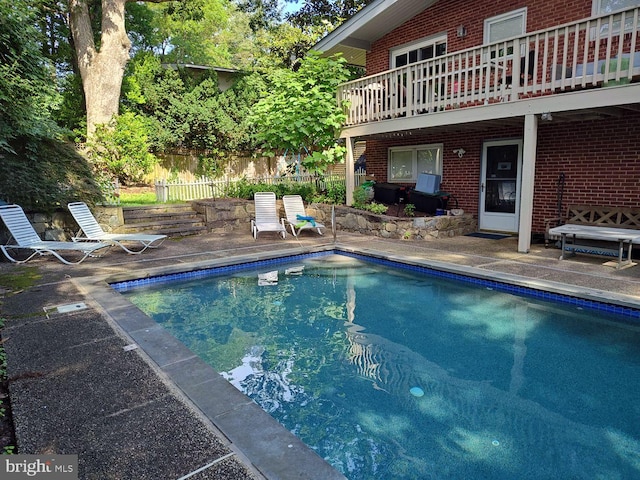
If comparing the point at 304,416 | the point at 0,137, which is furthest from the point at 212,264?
the point at 304,416

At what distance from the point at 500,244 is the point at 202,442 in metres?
7.69

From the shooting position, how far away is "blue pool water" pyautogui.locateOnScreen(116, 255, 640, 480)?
271 centimetres

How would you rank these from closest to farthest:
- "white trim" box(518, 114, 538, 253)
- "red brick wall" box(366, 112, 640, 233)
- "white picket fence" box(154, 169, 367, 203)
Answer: "white trim" box(518, 114, 538, 253), "red brick wall" box(366, 112, 640, 233), "white picket fence" box(154, 169, 367, 203)

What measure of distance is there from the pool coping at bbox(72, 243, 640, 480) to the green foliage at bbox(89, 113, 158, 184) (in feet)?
28.7

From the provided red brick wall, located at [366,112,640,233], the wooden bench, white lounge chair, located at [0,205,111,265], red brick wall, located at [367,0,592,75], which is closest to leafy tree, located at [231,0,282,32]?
red brick wall, located at [367,0,592,75]

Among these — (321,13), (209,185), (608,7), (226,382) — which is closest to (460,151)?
(608,7)

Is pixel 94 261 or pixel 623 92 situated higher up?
pixel 623 92

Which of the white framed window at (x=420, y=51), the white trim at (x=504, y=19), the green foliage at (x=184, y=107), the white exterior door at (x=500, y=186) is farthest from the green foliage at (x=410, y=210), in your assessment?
the green foliage at (x=184, y=107)

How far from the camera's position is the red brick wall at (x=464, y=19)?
8.45 metres

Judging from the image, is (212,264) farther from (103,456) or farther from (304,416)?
(103,456)

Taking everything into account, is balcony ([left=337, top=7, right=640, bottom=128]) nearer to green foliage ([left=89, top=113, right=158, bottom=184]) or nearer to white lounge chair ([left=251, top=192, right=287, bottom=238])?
white lounge chair ([left=251, top=192, right=287, bottom=238])

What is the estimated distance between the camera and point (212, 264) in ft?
23.4

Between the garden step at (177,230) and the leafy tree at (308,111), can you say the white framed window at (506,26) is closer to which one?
the leafy tree at (308,111)

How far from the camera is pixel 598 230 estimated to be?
6.91 meters
